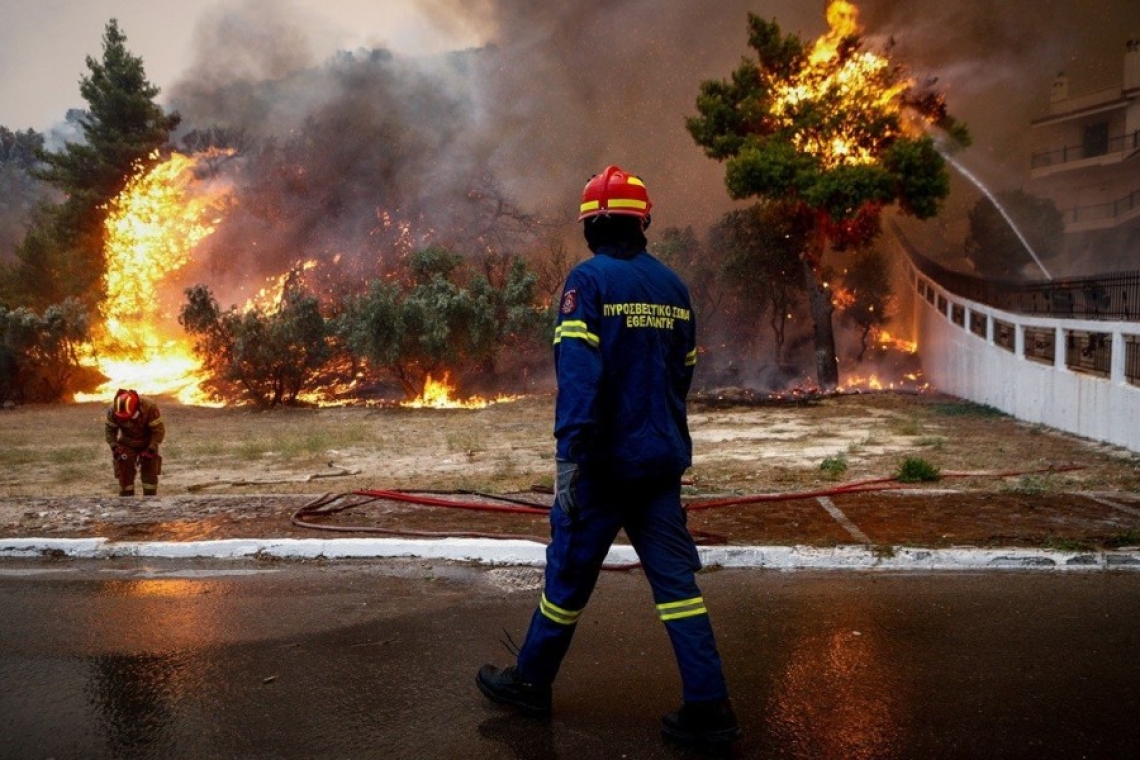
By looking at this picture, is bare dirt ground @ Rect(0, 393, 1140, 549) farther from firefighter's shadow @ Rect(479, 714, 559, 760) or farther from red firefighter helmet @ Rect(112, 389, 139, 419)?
firefighter's shadow @ Rect(479, 714, 559, 760)

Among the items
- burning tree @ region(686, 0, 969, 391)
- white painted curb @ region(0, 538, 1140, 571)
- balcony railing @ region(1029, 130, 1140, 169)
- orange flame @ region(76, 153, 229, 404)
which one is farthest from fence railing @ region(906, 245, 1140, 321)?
orange flame @ region(76, 153, 229, 404)

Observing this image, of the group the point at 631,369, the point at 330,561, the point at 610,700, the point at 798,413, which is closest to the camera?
the point at 631,369

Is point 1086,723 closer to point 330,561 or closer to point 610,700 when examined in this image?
point 610,700

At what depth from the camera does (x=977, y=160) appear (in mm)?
33844

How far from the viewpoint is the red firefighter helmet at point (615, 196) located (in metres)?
3.14


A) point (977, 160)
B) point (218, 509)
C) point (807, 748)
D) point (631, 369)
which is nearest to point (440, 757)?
point (807, 748)

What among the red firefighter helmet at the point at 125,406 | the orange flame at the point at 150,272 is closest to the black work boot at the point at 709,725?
the red firefighter helmet at the point at 125,406

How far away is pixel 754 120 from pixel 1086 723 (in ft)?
66.9

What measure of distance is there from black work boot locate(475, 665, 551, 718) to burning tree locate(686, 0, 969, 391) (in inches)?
731

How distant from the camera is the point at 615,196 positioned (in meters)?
3.14

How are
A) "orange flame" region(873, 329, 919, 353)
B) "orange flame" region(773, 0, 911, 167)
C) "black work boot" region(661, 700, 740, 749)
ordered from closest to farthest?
Result: 1. "black work boot" region(661, 700, 740, 749)
2. "orange flame" region(773, 0, 911, 167)
3. "orange flame" region(873, 329, 919, 353)

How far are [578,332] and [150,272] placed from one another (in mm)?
32867

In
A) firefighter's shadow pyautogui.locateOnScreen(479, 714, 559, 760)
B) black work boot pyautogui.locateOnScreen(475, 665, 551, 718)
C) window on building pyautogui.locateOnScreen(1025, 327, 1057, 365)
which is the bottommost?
firefighter's shadow pyautogui.locateOnScreen(479, 714, 559, 760)

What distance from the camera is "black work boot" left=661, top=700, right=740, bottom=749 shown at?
2814 millimetres
